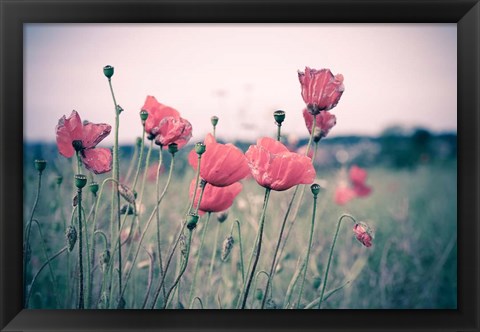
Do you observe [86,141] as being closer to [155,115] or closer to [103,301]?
[155,115]

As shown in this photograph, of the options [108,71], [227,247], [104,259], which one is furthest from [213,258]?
[108,71]

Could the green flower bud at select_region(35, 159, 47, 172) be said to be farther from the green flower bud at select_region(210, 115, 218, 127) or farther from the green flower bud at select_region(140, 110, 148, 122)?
the green flower bud at select_region(210, 115, 218, 127)

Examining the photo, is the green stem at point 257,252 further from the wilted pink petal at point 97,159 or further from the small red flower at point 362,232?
the wilted pink petal at point 97,159

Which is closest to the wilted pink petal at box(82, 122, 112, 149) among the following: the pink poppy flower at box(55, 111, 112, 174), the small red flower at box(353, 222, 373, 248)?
the pink poppy flower at box(55, 111, 112, 174)

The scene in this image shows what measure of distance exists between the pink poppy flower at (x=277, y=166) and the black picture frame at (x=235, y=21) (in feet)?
0.95

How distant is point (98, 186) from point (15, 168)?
0.57 ft

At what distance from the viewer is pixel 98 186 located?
1243mm

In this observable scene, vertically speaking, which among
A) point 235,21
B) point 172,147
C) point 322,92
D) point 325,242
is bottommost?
point 325,242

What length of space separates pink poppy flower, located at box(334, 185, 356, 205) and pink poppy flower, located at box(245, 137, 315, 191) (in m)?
0.36

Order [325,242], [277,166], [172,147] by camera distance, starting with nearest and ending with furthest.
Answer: [277,166] < [172,147] < [325,242]

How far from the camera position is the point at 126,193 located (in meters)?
1.26

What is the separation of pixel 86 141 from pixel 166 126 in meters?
0.17

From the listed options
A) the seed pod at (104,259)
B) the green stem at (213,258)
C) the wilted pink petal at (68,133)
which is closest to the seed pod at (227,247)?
the green stem at (213,258)

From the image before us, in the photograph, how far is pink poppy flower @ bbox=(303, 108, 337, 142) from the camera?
125cm
